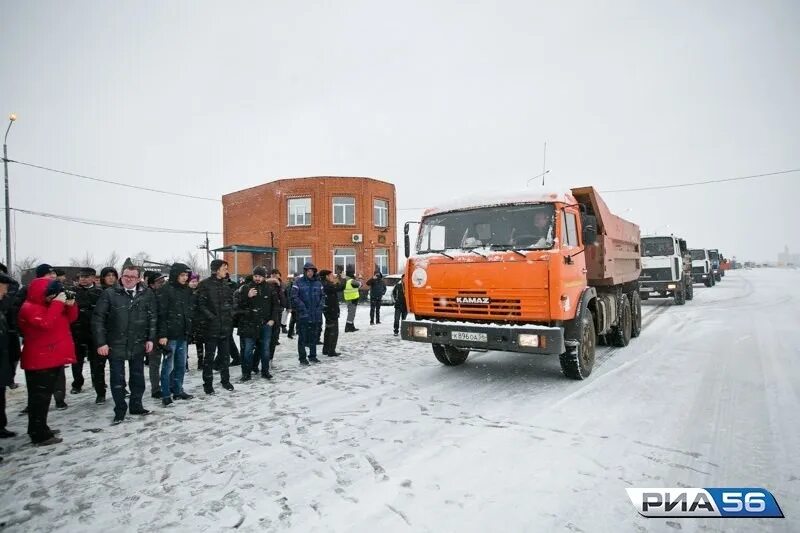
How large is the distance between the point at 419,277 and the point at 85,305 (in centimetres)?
502

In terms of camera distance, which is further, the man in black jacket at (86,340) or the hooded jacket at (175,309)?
the man in black jacket at (86,340)

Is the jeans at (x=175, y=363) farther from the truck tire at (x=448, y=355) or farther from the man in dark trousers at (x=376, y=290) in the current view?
the man in dark trousers at (x=376, y=290)

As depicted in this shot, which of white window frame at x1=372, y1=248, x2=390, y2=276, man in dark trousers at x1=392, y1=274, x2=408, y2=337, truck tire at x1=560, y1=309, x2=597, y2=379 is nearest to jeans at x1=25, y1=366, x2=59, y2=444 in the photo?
truck tire at x1=560, y1=309, x2=597, y2=379

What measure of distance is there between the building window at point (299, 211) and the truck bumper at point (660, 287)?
63.7 ft

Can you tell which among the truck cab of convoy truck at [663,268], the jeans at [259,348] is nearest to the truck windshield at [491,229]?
the jeans at [259,348]

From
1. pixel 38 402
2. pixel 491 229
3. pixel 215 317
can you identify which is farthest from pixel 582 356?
pixel 38 402

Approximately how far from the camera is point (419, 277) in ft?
20.5

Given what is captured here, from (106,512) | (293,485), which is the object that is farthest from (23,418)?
(293,485)

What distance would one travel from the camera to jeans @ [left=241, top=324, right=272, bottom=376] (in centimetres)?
653

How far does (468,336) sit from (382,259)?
22.9 metres

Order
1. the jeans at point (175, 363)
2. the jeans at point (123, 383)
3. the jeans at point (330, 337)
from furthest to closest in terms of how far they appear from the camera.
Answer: the jeans at point (330, 337) → the jeans at point (175, 363) → the jeans at point (123, 383)

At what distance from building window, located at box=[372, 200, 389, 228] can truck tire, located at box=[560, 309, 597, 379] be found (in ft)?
72.6

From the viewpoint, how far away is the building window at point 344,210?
26688 mm

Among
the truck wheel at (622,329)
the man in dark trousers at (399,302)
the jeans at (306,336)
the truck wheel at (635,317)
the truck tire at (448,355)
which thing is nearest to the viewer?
the truck tire at (448,355)
